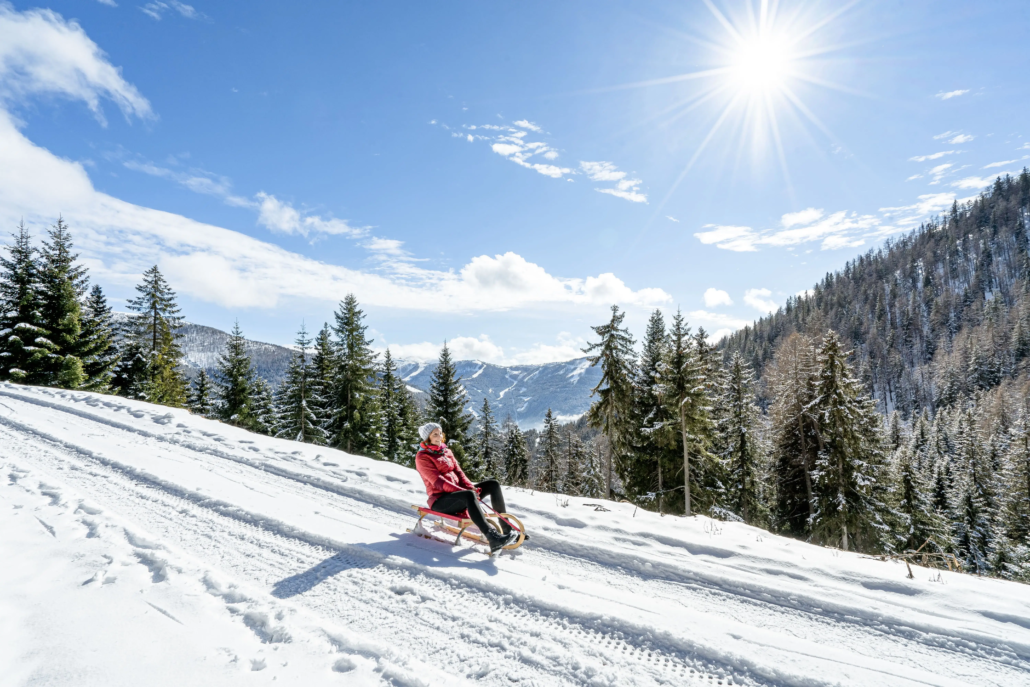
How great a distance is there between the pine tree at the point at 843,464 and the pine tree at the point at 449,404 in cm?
2055

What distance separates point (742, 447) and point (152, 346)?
131ft

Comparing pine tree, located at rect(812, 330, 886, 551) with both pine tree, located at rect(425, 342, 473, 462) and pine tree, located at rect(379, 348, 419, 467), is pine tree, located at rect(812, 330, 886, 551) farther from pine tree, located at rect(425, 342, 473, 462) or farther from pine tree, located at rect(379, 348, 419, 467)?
pine tree, located at rect(379, 348, 419, 467)

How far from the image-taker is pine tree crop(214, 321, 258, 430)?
30.9m

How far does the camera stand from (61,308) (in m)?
25.4

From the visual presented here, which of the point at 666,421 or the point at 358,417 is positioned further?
the point at 358,417

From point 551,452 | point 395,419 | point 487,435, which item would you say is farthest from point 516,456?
point 395,419

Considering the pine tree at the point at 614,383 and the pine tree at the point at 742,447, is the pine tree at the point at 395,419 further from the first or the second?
the pine tree at the point at 742,447

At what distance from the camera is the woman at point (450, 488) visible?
5629 millimetres

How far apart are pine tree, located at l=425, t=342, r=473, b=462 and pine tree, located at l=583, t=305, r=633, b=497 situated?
31.3 feet

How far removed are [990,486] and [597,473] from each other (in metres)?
34.9

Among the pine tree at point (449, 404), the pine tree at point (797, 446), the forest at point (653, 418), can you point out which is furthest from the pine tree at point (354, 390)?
the pine tree at point (797, 446)

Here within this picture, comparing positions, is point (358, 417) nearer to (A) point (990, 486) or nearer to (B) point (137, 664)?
(B) point (137, 664)

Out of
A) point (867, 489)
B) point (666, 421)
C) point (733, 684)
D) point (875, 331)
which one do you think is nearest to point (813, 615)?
point (733, 684)

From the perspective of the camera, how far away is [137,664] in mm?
3109
